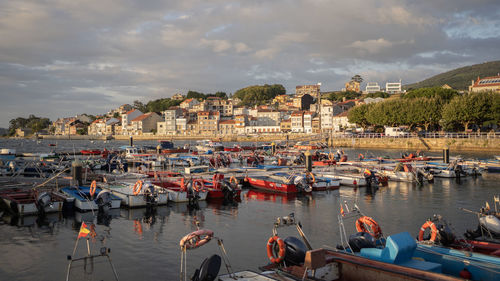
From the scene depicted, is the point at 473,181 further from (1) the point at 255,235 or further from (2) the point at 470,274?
(2) the point at 470,274

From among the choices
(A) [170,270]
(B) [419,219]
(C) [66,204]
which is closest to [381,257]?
(A) [170,270]

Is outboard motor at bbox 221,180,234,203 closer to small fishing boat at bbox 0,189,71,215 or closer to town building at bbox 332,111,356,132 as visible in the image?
small fishing boat at bbox 0,189,71,215

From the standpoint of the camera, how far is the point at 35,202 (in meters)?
17.5

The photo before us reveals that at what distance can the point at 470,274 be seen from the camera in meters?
8.36

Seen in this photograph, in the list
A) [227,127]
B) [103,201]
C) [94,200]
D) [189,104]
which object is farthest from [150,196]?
[189,104]

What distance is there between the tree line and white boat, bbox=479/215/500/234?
51698 millimetres

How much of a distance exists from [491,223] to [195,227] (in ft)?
33.5

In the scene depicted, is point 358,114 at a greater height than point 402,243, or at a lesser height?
greater

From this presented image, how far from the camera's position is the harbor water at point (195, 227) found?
11.1 metres

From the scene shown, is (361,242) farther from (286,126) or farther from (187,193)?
(286,126)

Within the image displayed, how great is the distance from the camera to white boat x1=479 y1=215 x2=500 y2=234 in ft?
41.2

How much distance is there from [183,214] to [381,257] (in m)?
11.2

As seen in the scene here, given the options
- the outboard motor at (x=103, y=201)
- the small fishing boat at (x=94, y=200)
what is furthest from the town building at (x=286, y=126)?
the outboard motor at (x=103, y=201)

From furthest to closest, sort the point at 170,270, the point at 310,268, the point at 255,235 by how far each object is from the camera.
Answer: the point at 255,235
the point at 170,270
the point at 310,268
